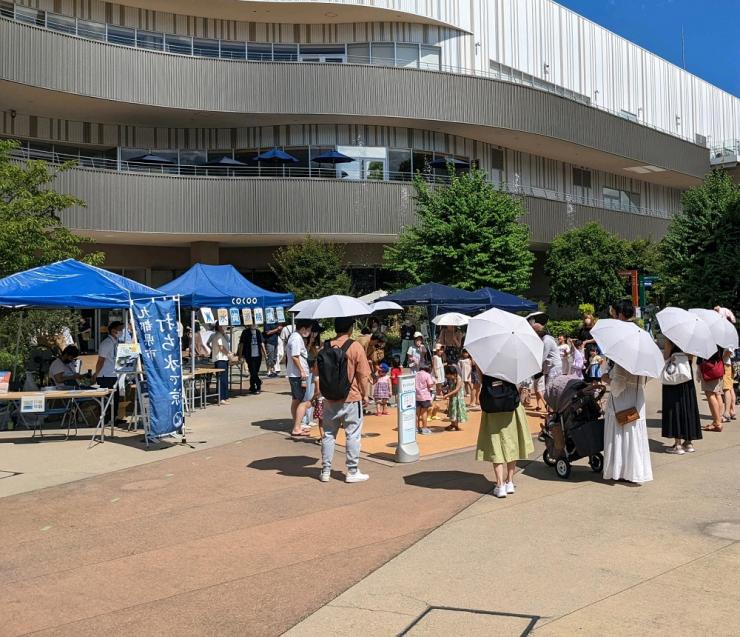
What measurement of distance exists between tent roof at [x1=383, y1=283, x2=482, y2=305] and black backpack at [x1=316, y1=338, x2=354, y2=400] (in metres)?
8.86

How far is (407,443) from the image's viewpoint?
33.2ft

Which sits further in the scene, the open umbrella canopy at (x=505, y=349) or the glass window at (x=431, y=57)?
the glass window at (x=431, y=57)

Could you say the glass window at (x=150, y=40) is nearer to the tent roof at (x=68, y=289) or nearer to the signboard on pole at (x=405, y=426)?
the tent roof at (x=68, y=289)

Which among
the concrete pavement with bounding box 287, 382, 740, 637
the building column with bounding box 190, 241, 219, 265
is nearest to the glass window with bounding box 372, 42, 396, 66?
the building column with bounding box 190, 241, 219, 265

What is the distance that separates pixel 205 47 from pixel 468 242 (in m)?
12.8

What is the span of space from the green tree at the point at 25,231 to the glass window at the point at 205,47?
426 inches

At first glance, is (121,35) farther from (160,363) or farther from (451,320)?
(160,363)

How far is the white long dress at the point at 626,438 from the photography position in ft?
28.1

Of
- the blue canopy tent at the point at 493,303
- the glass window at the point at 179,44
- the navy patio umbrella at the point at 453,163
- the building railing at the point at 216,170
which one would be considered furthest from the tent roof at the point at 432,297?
the glass window at the point at 179,44

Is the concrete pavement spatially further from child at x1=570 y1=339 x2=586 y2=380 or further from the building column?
the building column

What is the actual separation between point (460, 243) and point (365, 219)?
413 centimetres

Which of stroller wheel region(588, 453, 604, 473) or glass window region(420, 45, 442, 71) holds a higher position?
glass window region(420, 45, 442, 71)

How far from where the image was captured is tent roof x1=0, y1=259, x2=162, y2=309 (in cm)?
1202

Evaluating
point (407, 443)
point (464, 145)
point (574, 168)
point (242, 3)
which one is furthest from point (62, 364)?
point (574, 168)
